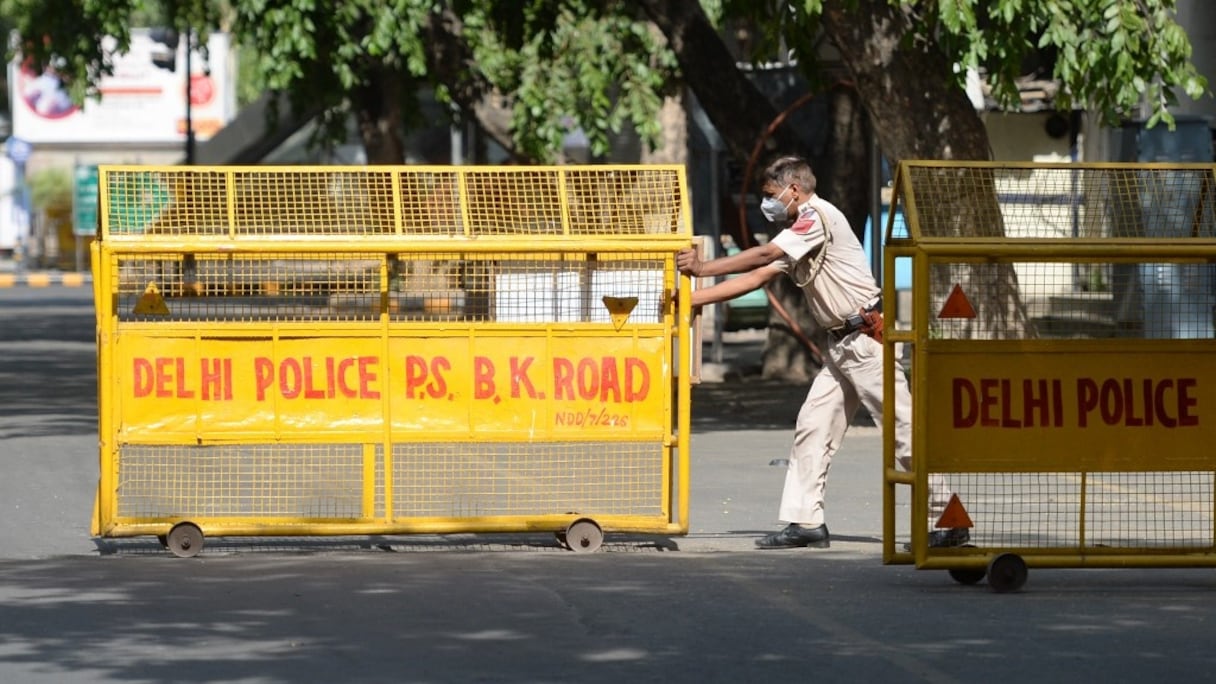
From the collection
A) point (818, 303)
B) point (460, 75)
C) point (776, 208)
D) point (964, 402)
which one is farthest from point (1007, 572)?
point (460, 75)

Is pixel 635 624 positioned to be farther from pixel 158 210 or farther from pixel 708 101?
pixel 708 101

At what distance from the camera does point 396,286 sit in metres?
10.4

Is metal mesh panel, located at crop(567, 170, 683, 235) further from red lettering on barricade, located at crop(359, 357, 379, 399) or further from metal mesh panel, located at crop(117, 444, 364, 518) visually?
metal mesh panel, located at crop(117, 444, 364, 518)

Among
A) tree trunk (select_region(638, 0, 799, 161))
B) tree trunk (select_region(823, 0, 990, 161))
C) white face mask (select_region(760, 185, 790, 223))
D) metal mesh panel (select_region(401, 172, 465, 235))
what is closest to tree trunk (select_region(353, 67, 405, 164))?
tree trunk (select_region(638, 0, 799, 161))

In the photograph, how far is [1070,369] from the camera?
30.1 feet

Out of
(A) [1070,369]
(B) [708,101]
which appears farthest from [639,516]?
(B) [708,101]

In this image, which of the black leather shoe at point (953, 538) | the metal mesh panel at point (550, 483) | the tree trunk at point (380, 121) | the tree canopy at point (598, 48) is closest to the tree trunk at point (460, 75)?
the tree canopy at point (598, 48)

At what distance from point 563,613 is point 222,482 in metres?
2.46

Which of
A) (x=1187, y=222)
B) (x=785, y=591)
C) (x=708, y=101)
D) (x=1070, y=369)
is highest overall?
(x=708, y=101)

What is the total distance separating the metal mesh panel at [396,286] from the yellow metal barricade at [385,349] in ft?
0.04

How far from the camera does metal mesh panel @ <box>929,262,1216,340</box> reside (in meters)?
9.60

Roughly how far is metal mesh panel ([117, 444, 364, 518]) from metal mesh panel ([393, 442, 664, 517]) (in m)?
0.27

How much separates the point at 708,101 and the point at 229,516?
971 centimetres

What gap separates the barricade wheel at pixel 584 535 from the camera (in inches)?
412
